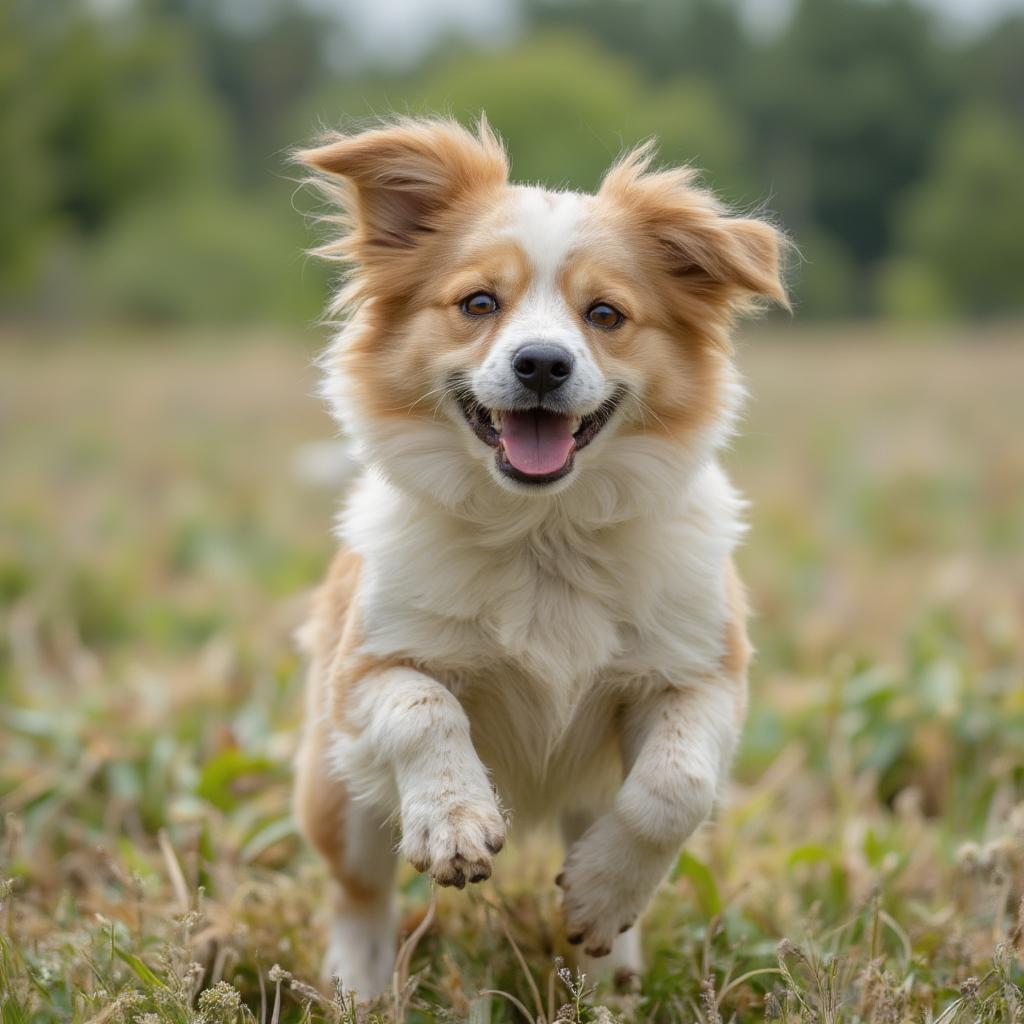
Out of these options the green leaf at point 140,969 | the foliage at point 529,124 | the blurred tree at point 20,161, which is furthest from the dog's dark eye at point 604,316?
the blurred tree at point 20,161

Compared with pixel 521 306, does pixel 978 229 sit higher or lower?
higher

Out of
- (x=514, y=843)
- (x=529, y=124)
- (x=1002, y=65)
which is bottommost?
(x=514, y=843)

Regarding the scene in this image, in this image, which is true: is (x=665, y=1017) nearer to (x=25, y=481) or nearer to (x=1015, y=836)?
(x=1015, y=836)

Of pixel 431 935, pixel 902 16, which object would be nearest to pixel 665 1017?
pixel 431 935

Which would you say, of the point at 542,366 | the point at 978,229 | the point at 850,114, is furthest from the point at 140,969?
the point at 850,114

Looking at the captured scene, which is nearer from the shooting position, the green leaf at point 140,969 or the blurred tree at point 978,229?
the green leaf at point 140,969

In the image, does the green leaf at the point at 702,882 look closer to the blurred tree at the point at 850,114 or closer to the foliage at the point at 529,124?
the foliage at the point at 529,124

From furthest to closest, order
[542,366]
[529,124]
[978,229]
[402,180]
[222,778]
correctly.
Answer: [529,124]
[978,229]
[222,778]
[402,180]
[542,366]

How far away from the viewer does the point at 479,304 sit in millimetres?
3785

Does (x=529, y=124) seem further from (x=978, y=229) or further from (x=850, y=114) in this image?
(x=978, y=229)

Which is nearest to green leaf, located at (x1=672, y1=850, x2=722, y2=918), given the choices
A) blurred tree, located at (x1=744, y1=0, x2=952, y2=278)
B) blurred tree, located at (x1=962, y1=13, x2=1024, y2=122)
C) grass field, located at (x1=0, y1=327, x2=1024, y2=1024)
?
grass field, located at (x1=0, y1=327, x2=1024, y2=1024)

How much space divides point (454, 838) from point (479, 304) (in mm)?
1549

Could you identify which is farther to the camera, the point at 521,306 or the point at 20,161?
the point at 20,161

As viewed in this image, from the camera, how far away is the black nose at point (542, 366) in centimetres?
347
